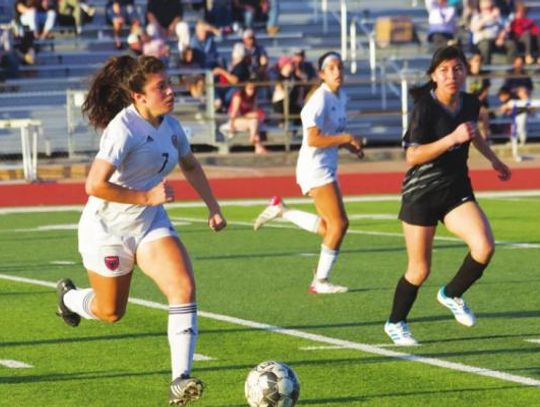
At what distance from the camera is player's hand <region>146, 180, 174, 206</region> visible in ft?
28.7

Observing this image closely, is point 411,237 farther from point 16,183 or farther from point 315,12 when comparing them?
point 315,12

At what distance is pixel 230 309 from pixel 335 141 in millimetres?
1886

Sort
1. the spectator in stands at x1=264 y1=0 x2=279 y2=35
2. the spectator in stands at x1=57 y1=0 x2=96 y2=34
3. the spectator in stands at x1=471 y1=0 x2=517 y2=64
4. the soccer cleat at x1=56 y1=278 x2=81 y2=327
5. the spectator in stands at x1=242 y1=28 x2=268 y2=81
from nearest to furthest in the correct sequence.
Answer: the soccer cleat at x1=56 y1=278 x2=81 y2=327 < the spectator in stands at x1=242 y1=28 x2=268 y2=81 < the spectator in stands at x1=471 y1=0 x2=517 y2=64 < the spectator in stands at x1=57 y1=0 x2=96 y2=34 < the spectator in stands at x1=264 y1=0 x2=279 y2=35

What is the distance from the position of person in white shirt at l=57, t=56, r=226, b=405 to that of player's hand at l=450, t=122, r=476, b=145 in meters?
1.73

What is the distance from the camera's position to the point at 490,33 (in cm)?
3450

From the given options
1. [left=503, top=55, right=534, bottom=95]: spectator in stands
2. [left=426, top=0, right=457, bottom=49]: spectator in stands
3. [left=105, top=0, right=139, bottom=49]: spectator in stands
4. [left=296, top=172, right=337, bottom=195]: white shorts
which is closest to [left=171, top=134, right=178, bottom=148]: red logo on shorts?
[left=296, top=172, right=337, bottom=195]: white shorts

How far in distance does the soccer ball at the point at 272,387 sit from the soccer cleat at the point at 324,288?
5363 mm

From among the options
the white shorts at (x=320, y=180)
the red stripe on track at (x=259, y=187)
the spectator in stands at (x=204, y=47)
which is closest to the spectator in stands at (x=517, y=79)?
the red stripe on track at (x=259, y=187)

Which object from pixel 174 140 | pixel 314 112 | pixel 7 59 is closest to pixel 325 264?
pixel 314 112

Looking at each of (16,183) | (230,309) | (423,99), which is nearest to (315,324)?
(230,309)

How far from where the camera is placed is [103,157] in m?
9.22

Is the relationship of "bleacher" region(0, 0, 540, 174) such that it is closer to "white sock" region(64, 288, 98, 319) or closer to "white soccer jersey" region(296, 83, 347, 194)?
"white soccer jersey" region(296, 83, 347, 194)

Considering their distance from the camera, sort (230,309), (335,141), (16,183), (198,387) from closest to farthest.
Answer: (198,387)
(230,309)
(335,141)
(16,183)

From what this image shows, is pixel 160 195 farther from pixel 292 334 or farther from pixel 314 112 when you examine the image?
pixel 314 112
